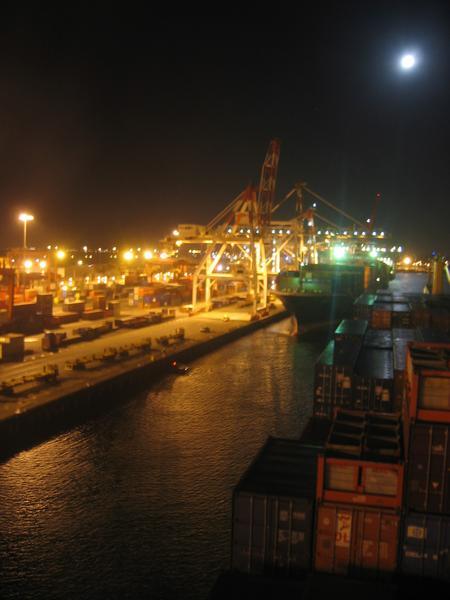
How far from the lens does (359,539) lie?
769 centimetres

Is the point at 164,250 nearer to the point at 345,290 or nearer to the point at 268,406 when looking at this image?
the point at 345,290

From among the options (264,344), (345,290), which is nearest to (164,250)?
(345,290)

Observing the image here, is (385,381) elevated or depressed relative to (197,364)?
elevated

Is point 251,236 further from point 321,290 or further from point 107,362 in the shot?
point 107,362

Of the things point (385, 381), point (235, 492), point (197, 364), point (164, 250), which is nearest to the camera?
point (235, 492)

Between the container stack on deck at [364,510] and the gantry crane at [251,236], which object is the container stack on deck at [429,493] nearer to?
the container stack on deck at [364,510]

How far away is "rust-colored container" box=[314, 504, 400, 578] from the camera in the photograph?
765cm

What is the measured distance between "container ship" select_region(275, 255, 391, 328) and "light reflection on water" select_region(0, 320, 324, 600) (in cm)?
1905

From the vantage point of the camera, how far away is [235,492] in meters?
8.14

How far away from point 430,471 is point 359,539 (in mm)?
1356

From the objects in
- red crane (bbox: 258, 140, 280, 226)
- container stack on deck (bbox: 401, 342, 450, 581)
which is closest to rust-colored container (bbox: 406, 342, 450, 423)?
container stack on deck (bbox: 401, 342, 450, 581)

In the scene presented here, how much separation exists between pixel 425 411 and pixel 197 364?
65.0ft

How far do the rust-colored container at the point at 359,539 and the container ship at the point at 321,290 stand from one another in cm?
3238

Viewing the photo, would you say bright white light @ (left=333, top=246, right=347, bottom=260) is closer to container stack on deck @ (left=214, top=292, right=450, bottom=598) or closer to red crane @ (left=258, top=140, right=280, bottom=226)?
red crane @ (left=258, top=140, right=280, bottom=226)
